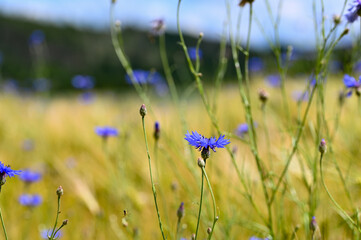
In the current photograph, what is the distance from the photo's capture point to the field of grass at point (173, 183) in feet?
3.31

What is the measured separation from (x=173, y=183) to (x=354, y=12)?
55cm

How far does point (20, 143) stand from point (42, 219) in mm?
955

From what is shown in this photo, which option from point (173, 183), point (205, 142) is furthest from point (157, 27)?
point (205, 142)

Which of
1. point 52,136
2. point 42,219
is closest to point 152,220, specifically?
point 42,219

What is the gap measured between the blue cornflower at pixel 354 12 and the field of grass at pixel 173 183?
0.76 feet

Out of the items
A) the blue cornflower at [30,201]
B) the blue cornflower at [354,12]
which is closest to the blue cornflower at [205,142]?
the blue cornflower at [354,12]

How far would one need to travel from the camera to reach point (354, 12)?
0.78 metres

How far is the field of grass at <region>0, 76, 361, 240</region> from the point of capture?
1010mm

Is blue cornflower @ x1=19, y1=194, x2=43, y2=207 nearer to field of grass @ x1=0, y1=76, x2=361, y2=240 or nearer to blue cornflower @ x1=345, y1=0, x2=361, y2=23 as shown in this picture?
field of grass @ x1=0, y1=76, x2=361, y2=240

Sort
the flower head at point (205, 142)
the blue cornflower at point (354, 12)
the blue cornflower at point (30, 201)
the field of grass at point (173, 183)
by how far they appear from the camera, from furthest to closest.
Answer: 1. the blue cornflower at point (30, 201)
2. the field of grass at point (173, 183)
3. the blue cornflower at point (354, 12)
4. the flower head at point (205, 142)

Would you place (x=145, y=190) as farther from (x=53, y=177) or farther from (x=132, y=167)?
(x=53, y=177)

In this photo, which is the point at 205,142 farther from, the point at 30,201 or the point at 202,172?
the point at 30,201

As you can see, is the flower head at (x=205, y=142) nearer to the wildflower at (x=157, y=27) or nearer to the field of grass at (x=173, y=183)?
the field of grass at (x=173, y=183)

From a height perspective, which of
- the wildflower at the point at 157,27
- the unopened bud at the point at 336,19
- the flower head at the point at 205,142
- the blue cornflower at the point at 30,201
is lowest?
the flower head at the point at 205,142
